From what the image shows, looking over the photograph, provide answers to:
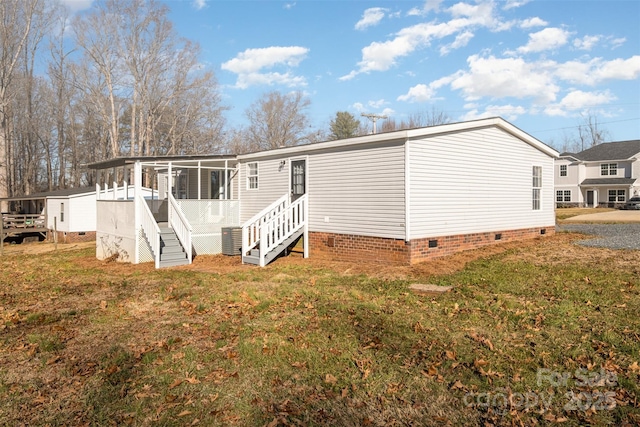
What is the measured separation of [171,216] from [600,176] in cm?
4171

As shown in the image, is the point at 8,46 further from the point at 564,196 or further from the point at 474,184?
the point at 564,196

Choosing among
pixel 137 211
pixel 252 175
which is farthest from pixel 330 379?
pixel 252 175

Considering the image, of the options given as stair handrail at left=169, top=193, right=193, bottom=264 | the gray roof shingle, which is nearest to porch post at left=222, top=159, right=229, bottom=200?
stair handrail at left=169, top=193, right=193, bottom=264

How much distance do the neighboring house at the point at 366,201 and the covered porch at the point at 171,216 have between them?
40 millimetres

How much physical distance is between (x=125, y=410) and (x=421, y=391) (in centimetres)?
258

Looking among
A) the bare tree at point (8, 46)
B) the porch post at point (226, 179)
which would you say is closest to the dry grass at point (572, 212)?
the porch post at point (226, 179)

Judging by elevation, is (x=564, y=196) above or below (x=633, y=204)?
above

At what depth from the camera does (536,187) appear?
46.6 ft

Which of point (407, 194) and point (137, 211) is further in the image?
point (137, 211)

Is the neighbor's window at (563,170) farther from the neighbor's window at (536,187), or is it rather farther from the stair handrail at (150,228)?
the stair handrail at (150,228)

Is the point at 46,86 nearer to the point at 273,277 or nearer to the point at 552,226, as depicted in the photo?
the point at 273,277

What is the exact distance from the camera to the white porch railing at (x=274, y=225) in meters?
11.5

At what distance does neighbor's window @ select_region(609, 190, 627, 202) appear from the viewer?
39.1 m

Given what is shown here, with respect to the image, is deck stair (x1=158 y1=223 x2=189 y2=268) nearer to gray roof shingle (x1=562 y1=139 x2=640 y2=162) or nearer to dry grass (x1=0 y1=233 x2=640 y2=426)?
dry grass (x1=0 y1=233 x2=640 y2=426)
